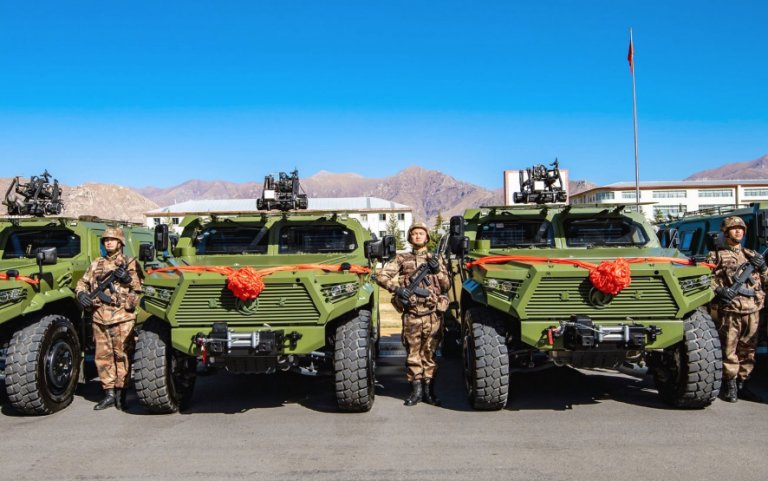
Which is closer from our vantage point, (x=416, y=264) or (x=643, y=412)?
(x=643, y=412)

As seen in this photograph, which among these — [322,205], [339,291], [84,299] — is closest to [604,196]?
[322,205]

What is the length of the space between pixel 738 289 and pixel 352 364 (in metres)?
3.84

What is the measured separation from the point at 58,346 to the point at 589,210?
19.3ft

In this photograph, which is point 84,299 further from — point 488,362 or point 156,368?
point 488,362

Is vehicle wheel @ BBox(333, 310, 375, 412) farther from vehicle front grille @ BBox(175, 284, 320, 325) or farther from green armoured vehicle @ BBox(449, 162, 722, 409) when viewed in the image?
green armoured vehicle @ BBox(449, 162, 722, 409)

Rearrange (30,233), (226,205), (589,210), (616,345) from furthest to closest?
1. (226,205)
2. (30,233)
3. (589,210)
4. (616,345)

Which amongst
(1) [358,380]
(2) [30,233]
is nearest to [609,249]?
(1) [358,380]

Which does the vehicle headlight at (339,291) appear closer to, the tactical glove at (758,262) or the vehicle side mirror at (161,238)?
the vehicle side mirror at (161,238)

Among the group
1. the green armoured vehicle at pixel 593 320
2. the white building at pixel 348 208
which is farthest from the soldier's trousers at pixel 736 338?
the white building at pixel 348 208

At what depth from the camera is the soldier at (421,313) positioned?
632 centimetres

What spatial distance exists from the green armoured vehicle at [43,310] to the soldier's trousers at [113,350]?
16.5 inches

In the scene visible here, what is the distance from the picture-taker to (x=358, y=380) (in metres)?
5.85

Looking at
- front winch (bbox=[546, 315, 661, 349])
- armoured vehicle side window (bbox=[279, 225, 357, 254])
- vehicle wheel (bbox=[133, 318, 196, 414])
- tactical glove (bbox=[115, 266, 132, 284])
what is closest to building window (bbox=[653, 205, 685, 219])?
front winch (bbox=[546, 315, 661, 349])

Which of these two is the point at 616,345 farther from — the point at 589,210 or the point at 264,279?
the point at 264,279
